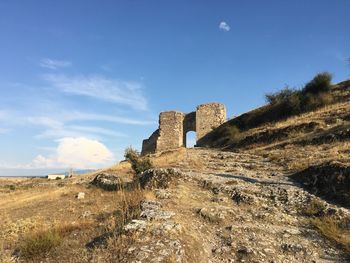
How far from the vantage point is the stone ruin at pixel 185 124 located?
150 ft

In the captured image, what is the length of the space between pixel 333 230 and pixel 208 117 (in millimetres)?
37909

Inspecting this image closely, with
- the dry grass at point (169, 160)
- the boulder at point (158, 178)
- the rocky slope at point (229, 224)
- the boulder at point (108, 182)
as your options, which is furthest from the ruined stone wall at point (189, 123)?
the rocky slope at point (229, 224)

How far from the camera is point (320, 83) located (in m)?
34.8

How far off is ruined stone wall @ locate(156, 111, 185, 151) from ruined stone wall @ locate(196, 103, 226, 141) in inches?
104

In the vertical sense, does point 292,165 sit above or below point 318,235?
above

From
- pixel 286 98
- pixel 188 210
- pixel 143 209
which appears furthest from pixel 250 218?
pixel 286 98

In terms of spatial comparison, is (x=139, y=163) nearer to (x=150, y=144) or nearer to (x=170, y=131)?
(x=170, y=131)

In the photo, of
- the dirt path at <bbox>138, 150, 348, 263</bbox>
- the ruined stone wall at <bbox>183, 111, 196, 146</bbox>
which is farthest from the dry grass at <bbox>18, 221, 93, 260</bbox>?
the ruined stone wall at <bbox>183, 111, 196, 146</bbox>

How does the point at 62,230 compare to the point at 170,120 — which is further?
the point at 170,120

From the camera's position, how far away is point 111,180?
61.1 feet

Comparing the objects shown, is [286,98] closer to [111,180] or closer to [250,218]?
[111,180]

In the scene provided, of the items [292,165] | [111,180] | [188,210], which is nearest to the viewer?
[188,210]

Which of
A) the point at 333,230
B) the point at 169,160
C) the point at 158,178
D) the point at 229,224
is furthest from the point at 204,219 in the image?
the point at 169,160

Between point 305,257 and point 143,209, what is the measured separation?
3522 mm
